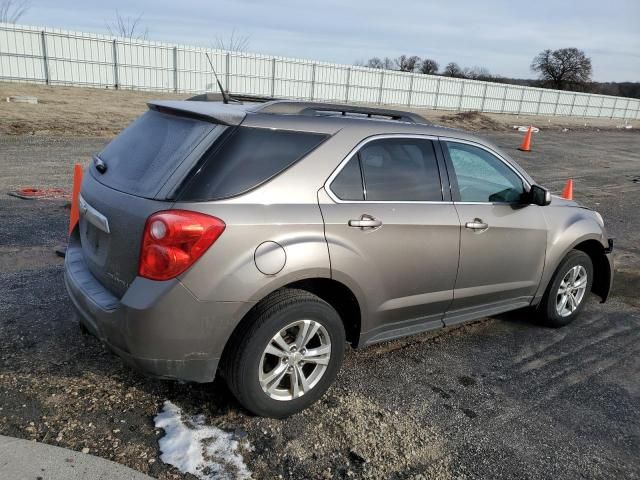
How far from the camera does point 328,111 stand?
11.4 feet

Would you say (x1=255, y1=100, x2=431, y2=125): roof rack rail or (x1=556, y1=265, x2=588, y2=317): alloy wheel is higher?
(x1=255, y1=100, x2=431, y2=125): roof rack rail

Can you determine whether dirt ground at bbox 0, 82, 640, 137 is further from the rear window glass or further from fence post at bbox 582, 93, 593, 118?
fence post at bbox 582, 93, 593, 118

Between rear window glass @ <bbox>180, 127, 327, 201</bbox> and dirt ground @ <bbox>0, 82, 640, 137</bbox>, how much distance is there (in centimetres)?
1394

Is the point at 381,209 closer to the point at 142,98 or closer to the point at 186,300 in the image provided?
the point at 186,300

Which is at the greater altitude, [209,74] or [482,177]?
[482,177]

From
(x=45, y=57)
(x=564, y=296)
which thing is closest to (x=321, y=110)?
(x=564, y=296)

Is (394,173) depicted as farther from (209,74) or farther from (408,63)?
(408,63)

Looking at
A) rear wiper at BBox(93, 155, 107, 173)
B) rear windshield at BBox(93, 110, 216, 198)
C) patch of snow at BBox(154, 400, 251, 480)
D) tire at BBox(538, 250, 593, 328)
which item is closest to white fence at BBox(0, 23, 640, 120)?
rear wiper at BBox(93, 155, 107, 173)

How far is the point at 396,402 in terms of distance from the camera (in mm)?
3443

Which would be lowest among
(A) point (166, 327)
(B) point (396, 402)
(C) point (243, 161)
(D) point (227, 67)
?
(B) point (396, 402)

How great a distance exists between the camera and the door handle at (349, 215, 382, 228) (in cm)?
318

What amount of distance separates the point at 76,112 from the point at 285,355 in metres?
19.1

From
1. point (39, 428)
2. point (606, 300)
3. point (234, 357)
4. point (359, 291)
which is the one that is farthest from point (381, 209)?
point (606, 300)

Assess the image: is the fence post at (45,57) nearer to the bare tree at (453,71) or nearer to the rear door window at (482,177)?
the rear door window at (482,177)
